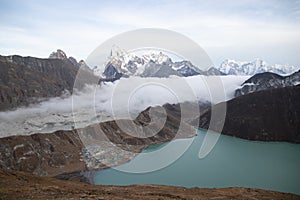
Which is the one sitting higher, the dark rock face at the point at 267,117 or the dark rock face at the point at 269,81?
the dark rock face at the point at 269,81

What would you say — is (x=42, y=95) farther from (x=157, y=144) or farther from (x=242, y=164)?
(x=242, y=164)

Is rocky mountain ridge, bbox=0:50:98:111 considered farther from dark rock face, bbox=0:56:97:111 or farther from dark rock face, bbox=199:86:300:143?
dark rock face, bbox=199:86:300:143

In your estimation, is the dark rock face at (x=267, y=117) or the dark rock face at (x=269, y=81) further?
the dark rock face at (x=269, y=81)

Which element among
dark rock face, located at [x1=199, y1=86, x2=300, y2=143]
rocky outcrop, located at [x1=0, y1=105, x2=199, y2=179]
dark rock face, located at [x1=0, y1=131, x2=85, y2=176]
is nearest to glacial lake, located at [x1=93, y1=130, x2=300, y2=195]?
rocky outcrop, located at [x1=0, y1=105, x2=199, y2=179]

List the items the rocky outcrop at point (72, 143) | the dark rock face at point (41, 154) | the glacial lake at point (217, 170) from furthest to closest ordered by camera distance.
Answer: the rocky outcrop at point (72, 143) → the dark rock face at point (41, 154) → the glacial lake at point (217, 170)

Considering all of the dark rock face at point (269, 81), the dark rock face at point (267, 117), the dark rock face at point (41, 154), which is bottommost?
the dark rock face at point (41, 154)

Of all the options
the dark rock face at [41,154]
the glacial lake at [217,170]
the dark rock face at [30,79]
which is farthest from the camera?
the dark rock face at [30,79]

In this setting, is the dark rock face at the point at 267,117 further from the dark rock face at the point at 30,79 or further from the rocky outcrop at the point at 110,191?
the dark rock face at the point at 30,79

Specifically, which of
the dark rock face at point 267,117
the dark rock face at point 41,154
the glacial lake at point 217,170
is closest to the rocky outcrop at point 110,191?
the glacial lake at point 217,170

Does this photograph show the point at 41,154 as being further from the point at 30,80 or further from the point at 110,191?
the point at 30,80

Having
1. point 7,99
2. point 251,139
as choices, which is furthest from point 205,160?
point 7,99
